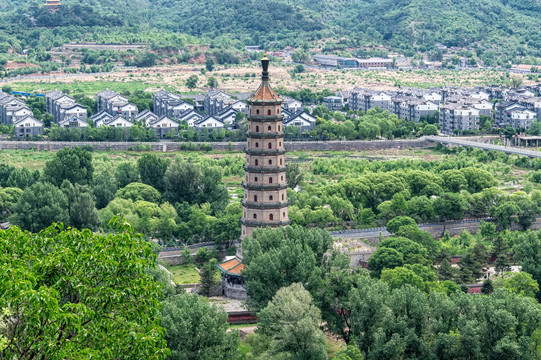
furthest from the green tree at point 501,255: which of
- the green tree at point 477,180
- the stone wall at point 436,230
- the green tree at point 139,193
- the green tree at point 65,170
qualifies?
the green tree at point 65,170

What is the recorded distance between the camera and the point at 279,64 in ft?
506

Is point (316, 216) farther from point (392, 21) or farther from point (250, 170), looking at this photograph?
point (392, 21)

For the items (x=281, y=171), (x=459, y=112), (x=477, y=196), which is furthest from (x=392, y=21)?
(x=281, y=171)

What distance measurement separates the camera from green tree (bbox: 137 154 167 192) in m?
63.8

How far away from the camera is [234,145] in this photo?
9331 cm

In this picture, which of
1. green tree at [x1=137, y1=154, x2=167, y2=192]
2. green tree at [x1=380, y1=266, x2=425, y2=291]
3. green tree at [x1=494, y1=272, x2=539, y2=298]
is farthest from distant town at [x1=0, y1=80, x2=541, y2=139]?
green tree at [x1=494, y1=272, x2=539, y2=298]

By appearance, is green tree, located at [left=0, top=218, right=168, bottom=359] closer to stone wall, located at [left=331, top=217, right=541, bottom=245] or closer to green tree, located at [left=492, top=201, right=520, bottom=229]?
stone wall, located at [left=331, top=217, right=541, bottom=245]

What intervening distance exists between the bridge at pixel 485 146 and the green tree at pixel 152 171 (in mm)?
40191

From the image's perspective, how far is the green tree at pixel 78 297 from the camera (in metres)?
16.3

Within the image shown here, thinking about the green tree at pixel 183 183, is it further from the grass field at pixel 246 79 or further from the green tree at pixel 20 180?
the grass field at pixel 246 79

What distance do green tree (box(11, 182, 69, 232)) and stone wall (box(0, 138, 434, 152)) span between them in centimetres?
3590

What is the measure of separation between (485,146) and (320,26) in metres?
102

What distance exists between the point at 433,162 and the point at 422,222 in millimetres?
24162

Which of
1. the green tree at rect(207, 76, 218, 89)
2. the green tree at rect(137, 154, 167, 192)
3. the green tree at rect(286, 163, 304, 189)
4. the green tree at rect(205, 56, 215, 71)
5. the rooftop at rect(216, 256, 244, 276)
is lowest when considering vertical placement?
the rooftop at rect(216, 256, 244, 276)
